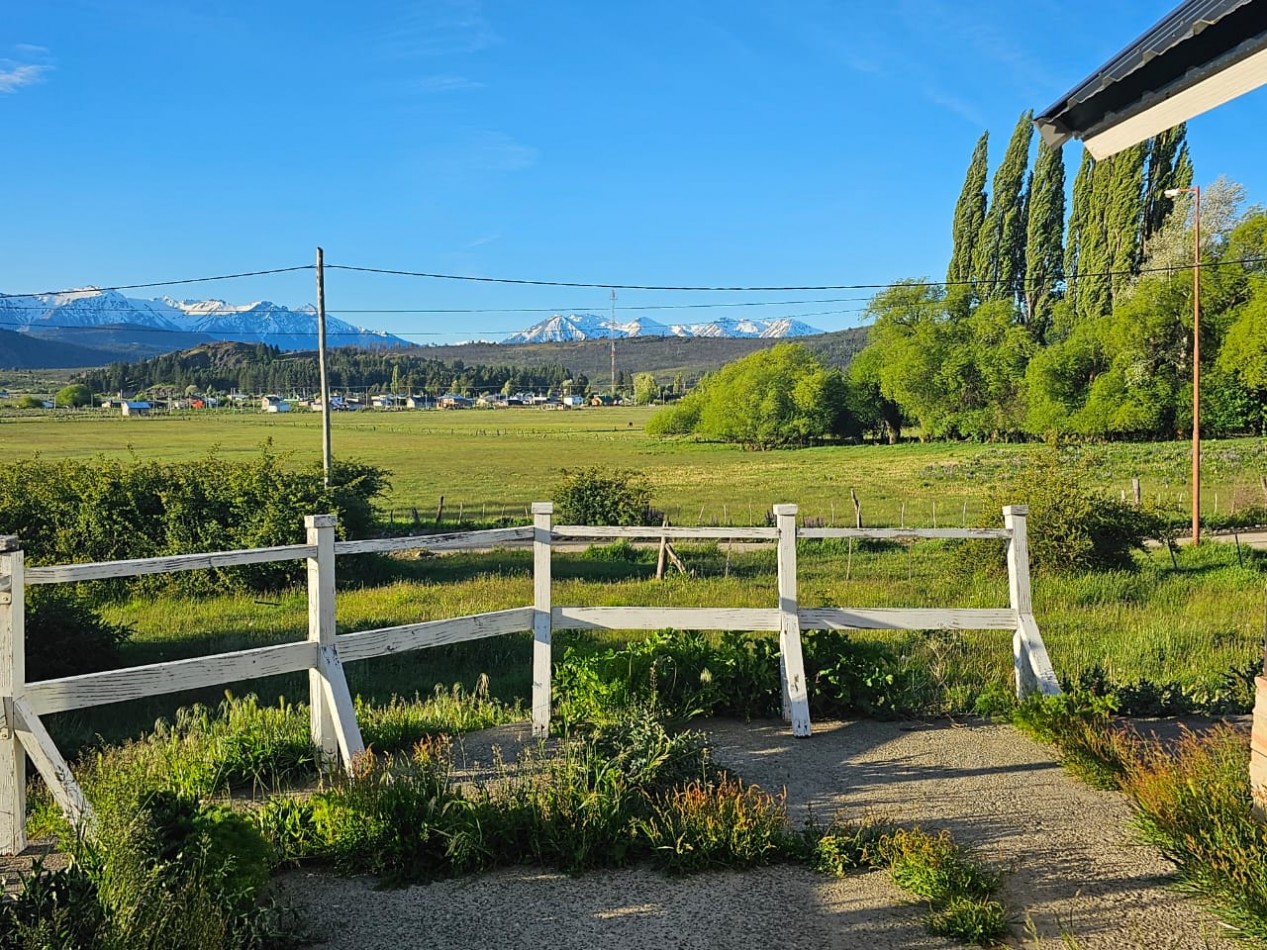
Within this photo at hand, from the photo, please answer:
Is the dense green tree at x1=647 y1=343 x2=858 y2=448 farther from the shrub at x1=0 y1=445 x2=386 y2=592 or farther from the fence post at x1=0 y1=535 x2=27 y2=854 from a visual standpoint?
the fence post at x1=0 y1=535 x2=27 y2=854

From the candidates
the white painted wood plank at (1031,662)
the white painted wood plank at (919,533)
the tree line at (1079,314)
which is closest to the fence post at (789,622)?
the white painted wood plank at (919,533)

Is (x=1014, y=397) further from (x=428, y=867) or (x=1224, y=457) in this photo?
(x=428, y=867)

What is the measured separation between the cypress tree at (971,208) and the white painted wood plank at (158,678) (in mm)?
86875

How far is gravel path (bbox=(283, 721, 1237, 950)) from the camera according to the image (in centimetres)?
397

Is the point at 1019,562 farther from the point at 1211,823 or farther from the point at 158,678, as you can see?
the point at 158,678

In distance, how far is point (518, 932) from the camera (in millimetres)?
4055

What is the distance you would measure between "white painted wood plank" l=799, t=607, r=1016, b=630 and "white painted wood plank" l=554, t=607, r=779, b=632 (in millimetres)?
302

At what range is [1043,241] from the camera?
80625 millimetres

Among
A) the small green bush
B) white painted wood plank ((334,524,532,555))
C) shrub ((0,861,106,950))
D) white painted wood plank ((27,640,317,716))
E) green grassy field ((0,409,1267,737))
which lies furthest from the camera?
green grassy field ((0,409,1267,737))

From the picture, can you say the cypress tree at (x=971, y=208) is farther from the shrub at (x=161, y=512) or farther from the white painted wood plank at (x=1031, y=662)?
the white painted wood plank at (x=1031, y=662)

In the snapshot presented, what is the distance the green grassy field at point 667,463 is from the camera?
40.0m

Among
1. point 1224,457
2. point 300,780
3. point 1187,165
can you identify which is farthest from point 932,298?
point 300,780

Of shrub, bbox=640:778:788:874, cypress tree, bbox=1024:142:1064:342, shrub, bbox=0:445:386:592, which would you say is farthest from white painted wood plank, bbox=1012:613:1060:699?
cypress tree, bbox=1024:142:1064:342

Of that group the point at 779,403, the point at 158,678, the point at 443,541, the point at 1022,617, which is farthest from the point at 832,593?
the point at 779,403
